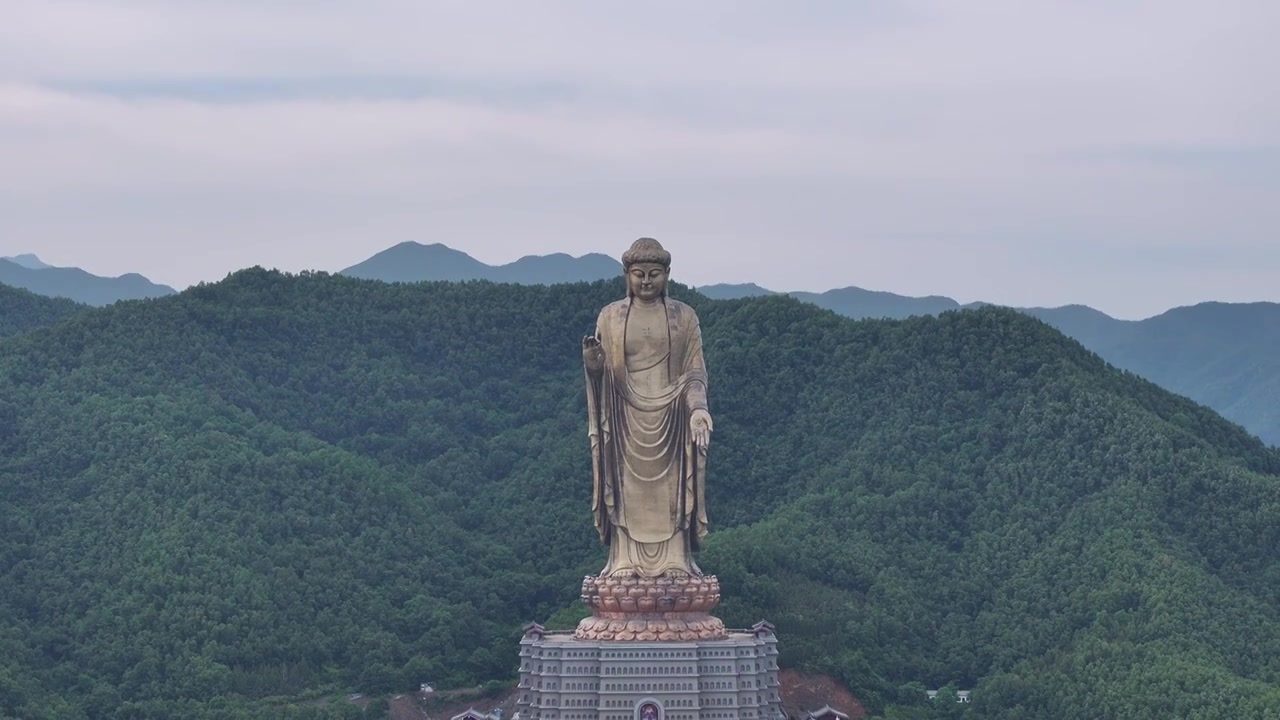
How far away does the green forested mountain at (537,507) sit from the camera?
47.5m

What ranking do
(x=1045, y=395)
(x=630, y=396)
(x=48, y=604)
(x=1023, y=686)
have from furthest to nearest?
(x=1045, y=395), (x=48, y=604), (x=1023, y=686), (x=630, y=396)

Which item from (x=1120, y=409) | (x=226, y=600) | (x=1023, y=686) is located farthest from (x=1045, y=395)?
(x=226, y=600)

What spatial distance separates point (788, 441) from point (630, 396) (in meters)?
19.1

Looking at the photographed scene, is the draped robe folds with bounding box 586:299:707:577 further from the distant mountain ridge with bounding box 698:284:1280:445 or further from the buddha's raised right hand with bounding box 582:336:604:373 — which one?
the distant mountain ridge with bounding box 698:284:1280:445

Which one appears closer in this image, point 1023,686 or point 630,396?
point 630,396

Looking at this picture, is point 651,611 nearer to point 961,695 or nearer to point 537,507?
point 961,695

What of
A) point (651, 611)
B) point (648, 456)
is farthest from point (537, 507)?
point (651, 611)

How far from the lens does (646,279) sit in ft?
124

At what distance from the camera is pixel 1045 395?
54.3 m

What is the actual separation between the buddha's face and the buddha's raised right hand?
885 millimetres

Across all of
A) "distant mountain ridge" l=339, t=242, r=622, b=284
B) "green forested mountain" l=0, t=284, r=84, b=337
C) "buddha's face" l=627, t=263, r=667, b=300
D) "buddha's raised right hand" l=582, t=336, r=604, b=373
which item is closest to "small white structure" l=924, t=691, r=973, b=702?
"buddha's face" l=627, t=263, r=667, b=300

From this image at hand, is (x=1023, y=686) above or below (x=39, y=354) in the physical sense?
below

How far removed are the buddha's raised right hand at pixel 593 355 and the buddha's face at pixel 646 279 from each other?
885 millimetres

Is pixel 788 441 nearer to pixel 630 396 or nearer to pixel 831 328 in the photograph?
pixel 831 328
